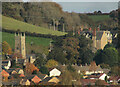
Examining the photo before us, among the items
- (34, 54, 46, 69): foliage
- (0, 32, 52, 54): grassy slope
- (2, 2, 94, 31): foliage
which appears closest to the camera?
(34, 54, 46, 69): foliage

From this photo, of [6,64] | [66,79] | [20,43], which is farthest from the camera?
[20,43]

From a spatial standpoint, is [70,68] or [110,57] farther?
[110,57]

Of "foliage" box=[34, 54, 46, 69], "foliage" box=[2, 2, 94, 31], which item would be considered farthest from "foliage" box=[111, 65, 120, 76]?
"foliage" box=[2, 2, 94, 31]

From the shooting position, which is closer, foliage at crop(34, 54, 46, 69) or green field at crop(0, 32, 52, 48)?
foliage at crop(34, 54, 46, 69)

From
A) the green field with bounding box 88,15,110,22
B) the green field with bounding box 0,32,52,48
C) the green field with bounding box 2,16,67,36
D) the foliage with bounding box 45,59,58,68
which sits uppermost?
the green field with bounding box 88,15,110,22

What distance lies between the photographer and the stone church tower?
27.6 m

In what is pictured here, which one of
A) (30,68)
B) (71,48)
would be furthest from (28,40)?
(30,68)

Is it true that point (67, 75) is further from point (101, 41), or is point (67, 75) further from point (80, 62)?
point (101, 41)

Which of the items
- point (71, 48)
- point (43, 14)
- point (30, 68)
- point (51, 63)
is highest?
point (43, 14)

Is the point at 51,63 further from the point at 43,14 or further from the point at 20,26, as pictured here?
the point at 43,14

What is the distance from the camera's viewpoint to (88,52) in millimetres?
27797

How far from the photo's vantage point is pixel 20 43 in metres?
28.7

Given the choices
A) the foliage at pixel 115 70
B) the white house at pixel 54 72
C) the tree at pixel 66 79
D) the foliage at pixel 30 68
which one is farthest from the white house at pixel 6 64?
the foliage at pixel 115 70

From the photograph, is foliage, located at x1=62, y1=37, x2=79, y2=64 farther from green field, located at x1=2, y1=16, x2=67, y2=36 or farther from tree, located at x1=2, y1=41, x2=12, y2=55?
tree, located at x1=2, y1=41, x2=12, y2=55
